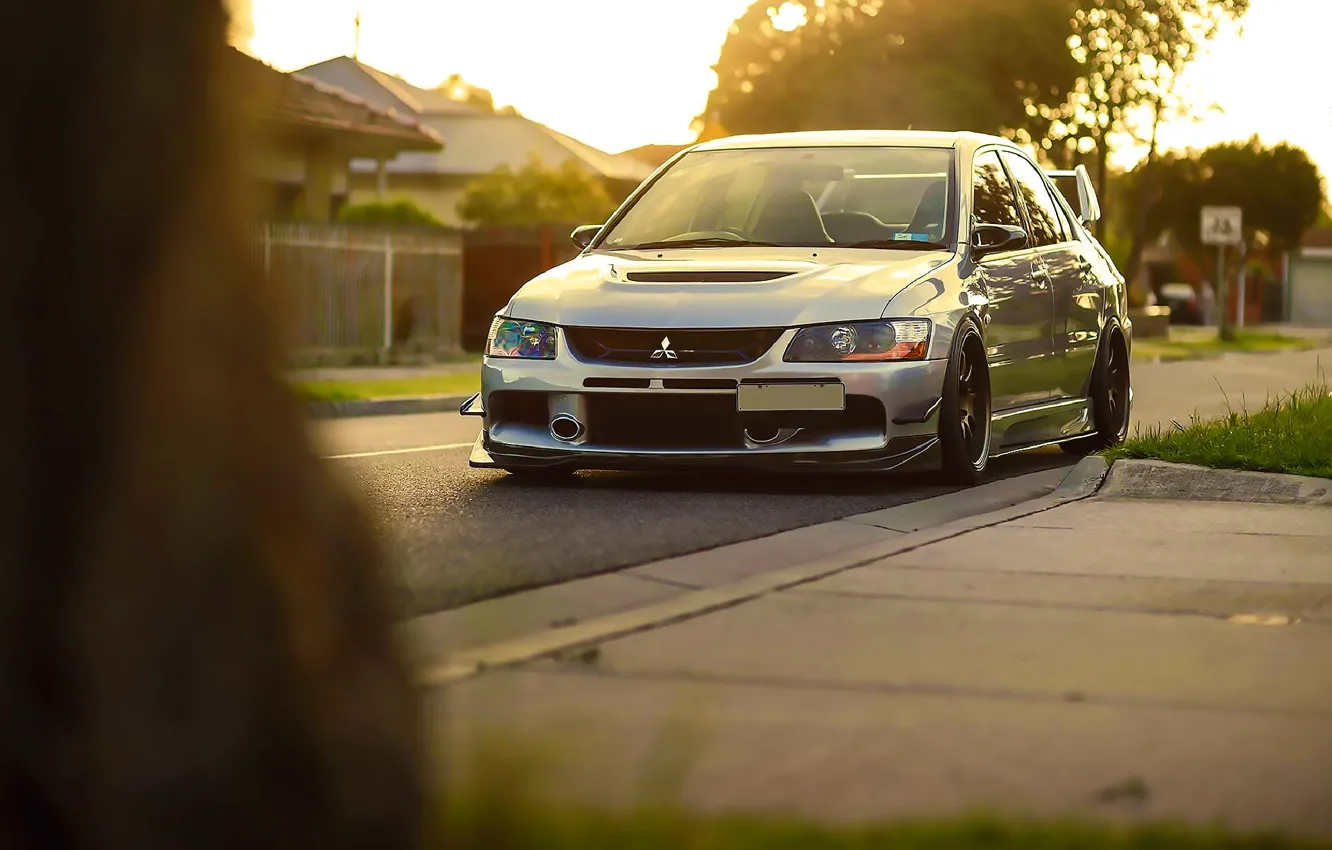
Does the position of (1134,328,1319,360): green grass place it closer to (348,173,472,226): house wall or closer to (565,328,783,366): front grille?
(565,328,783,366): front grille

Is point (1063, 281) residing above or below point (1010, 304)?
above

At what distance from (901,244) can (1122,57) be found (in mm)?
36104

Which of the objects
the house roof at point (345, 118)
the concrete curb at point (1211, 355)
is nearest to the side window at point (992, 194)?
the house roof at point (345, 118)

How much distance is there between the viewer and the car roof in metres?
10.3

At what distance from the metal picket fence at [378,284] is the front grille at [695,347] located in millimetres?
14785

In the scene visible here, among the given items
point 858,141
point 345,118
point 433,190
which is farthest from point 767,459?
point 433,190

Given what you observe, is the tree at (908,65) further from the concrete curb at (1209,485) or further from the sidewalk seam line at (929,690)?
the sidewalk seam line at (929,690)

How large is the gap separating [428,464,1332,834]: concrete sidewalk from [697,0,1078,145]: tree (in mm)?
37281

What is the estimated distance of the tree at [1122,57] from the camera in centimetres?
4359

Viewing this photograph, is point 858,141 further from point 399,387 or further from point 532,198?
point 532,198

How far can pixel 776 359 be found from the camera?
27.7 ft

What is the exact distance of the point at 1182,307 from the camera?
247 ft

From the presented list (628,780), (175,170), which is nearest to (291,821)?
(175,170)

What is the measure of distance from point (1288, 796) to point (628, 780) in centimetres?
114
